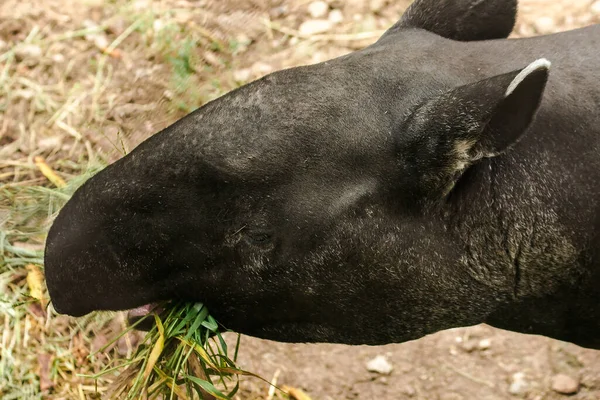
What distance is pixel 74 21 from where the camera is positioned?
20.6 feet

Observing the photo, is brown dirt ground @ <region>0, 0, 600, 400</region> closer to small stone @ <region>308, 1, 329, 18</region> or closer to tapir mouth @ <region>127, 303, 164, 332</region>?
small stone @ <region>308, 1, 329, 18</region>

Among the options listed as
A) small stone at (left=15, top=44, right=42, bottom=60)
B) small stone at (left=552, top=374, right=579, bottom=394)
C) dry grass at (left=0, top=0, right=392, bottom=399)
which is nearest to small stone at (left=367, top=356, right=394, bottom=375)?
small stone at (left=552, top=374, right=579, bottom=394)

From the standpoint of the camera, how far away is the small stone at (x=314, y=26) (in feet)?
20.9

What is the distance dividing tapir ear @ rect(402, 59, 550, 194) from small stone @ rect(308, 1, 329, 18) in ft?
12.2

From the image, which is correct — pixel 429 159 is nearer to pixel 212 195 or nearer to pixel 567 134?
pixel 567 134

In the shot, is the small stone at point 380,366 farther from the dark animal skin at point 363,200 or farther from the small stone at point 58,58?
the small stone at point 58,58

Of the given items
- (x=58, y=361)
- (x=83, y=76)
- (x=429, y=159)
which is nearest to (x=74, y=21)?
(x=83, y=76)

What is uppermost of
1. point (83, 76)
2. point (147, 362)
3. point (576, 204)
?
point (576, 204)

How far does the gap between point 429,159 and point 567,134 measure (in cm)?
52

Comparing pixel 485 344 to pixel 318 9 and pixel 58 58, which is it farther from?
pixel 58 58

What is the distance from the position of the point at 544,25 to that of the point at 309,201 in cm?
384

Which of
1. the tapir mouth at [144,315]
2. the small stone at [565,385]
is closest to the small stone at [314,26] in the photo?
the small stone at [565,385]

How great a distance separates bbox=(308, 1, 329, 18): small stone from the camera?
6492mm

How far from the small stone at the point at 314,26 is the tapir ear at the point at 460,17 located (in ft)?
9.62
